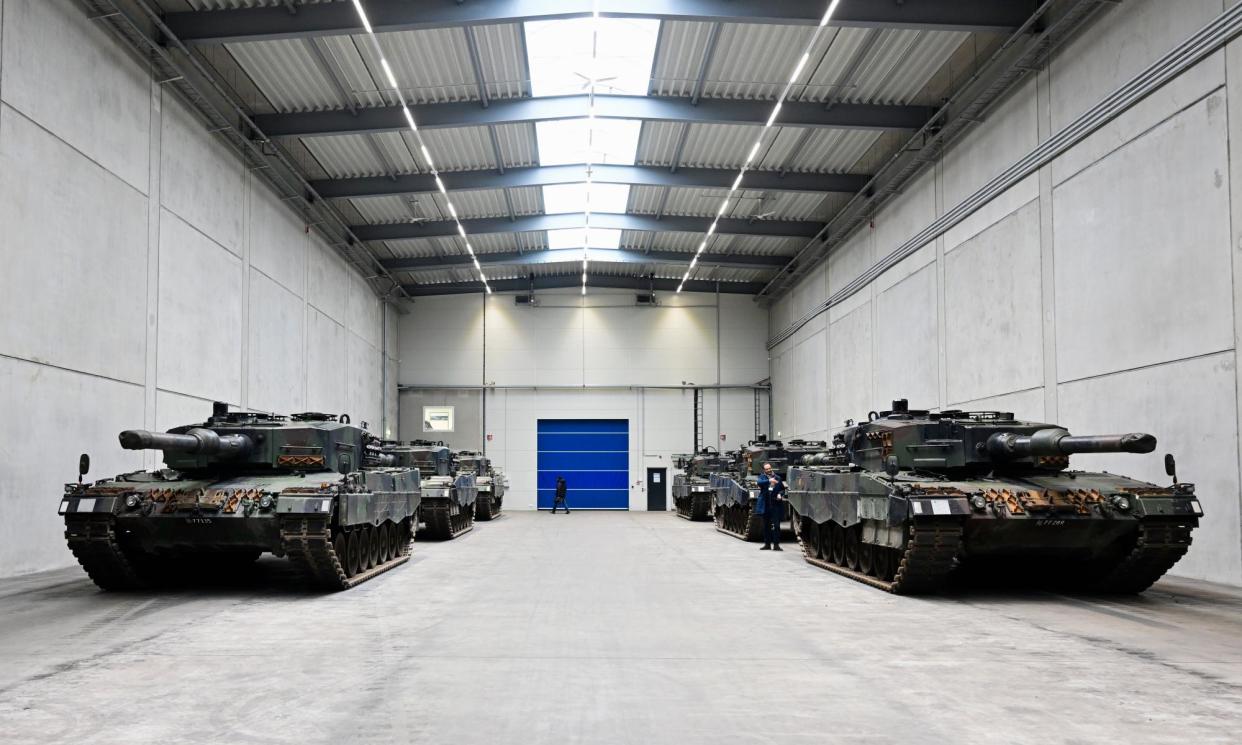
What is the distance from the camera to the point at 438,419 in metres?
41.8

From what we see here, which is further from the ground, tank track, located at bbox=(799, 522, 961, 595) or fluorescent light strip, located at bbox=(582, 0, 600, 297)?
fluorescent light strip, located at bbox=(582, 0, 600, 297)

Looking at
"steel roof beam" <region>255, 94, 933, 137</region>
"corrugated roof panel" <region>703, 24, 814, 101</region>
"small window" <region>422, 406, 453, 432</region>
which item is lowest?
"small window" <region>422, 406, 453, 432</region>

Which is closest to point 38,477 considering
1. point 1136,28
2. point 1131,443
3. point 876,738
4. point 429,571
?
point 429,571

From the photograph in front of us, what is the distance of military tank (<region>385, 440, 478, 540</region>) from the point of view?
22.3m

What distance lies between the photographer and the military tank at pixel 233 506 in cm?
1177

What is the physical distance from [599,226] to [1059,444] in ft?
72.3

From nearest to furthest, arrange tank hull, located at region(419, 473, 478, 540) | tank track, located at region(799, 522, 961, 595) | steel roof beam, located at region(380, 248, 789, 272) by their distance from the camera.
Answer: tank track, located at region(799, 522, 961, 595)
tank hull, located at region(419, 473, 478, 540)
steel roof beam, located at region(380, 248, 789, 272)

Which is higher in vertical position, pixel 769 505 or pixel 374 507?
pixel 374 507

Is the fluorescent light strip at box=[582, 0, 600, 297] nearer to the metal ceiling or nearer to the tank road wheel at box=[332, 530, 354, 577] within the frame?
the metal ceiling

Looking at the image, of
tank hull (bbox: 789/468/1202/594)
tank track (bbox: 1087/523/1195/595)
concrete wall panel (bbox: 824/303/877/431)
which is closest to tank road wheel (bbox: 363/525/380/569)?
tank hull (bbox: 789/468/1202/594)

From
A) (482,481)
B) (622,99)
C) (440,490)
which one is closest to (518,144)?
(622,99)

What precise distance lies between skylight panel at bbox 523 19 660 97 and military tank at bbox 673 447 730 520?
12.6 metres

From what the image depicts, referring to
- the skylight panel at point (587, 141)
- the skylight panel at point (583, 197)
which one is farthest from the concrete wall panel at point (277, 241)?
the skylight panel at point (583, 197)

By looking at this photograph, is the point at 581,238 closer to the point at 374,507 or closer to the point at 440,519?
the point at 440,519
